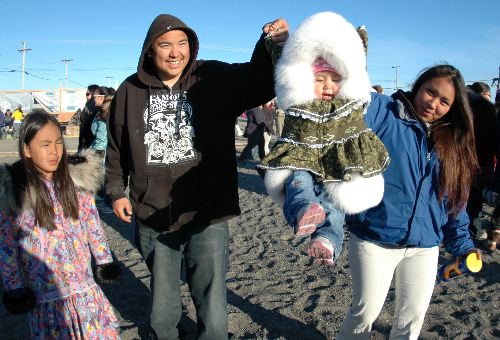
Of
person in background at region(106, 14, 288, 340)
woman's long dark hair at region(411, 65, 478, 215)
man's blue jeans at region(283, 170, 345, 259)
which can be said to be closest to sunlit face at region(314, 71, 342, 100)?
man's blue jeans at region(283, 170, 345, 259)

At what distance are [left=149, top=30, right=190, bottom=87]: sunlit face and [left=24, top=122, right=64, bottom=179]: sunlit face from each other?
74cm

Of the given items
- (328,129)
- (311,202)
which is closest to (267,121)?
(328,129)

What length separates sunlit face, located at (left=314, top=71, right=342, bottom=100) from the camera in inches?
82.1

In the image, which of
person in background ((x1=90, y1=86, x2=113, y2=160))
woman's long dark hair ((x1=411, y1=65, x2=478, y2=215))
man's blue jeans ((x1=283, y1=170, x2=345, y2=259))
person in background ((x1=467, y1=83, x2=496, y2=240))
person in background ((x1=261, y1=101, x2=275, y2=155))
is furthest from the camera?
person in background ((x1=261, y1=101, x2=275, y2=155))

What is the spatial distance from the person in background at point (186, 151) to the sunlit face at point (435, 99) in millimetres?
848

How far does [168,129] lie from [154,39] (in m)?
0.52

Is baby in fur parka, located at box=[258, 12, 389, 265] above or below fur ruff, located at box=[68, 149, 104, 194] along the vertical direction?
above

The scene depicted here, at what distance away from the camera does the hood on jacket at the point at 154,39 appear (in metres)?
2.55

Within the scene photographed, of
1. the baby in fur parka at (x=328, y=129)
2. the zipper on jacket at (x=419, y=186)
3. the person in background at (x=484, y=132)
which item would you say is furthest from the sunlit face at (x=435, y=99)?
the person in background at (x=484, y=132)

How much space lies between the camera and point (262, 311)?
3.85 meters

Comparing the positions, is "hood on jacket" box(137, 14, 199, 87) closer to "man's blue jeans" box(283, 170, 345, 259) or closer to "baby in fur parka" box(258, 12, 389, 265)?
"baby in fur parka" box(258, 12, 389, 265)

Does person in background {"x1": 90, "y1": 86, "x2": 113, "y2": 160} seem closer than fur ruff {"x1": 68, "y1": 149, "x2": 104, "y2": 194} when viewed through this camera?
No

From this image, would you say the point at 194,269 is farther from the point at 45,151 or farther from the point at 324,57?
the point at 324,57

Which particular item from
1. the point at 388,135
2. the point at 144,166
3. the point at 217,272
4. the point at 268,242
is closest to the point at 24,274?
the point at 144,166
